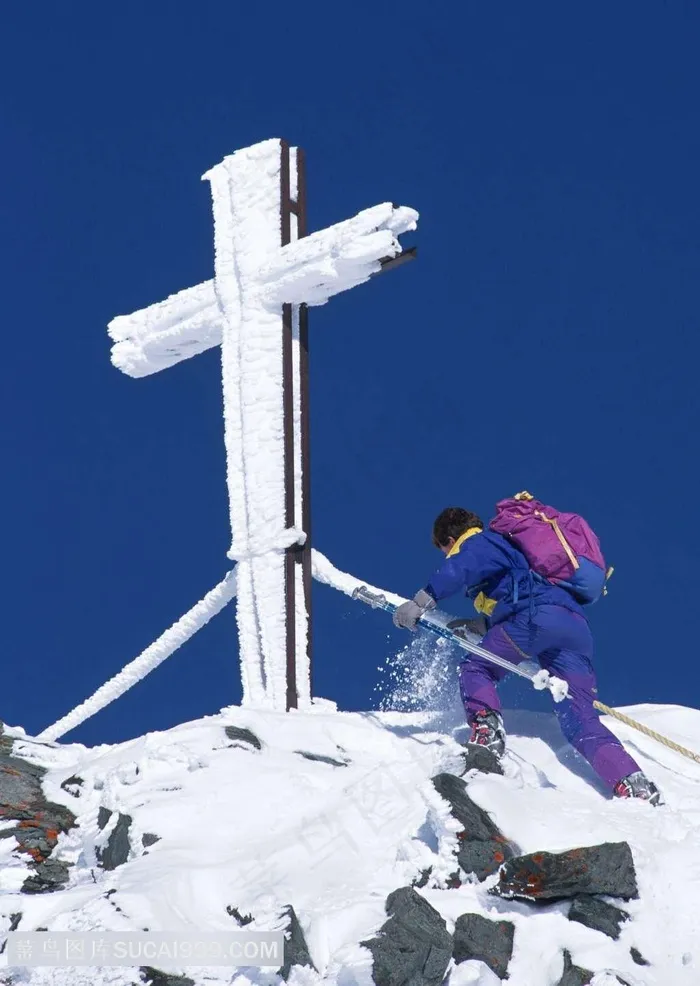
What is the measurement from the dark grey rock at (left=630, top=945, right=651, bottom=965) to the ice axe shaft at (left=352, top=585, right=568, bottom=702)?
164 centimetres

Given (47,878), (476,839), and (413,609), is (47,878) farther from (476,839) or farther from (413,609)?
(413,609)

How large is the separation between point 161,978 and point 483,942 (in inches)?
49.6

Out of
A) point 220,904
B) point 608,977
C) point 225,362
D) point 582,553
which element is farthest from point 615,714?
point 225,362

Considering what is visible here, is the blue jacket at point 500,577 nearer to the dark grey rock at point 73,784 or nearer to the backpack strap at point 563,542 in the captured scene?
the backpack strap at point 563,542

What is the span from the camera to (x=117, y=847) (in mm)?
4898

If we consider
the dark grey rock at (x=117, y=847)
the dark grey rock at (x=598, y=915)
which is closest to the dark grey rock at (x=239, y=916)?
the dark grey rock at (x=117, y=847)

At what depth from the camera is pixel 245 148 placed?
6.76m

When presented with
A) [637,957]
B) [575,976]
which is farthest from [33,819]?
[637,957]

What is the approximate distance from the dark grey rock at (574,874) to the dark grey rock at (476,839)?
20 cm

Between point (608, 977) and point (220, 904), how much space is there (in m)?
1.55

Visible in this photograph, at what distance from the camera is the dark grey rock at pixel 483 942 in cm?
401

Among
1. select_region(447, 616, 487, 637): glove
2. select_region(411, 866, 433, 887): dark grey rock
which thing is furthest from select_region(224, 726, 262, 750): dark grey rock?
select_region(411, 866, 433, 887): dark grey rock

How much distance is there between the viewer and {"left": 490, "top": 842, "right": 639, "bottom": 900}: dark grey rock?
4.18 meters

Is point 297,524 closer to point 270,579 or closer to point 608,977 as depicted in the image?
point 270,579
